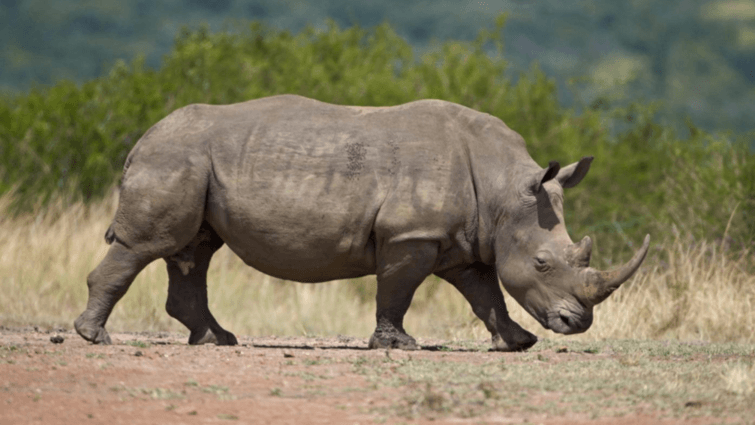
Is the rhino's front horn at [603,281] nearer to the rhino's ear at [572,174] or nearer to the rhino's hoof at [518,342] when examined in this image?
the rhino's hoof at [518,342]

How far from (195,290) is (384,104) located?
10.3 meters

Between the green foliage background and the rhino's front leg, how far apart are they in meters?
5.03

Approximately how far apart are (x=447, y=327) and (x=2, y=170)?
8911 mm

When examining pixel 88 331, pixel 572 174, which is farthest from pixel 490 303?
pixel 88 331

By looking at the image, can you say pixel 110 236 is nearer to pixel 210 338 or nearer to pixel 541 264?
pixel 210 338

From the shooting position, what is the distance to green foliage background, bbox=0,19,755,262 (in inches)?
566

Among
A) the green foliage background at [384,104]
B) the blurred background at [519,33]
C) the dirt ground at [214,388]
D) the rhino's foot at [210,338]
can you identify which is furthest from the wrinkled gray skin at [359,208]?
the blurred background at [519,33]

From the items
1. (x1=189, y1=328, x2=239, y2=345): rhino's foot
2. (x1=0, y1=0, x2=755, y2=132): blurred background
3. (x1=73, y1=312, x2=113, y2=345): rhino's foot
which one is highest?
(x1=73, y1=312, x2=113, y2=345): rhino's foot

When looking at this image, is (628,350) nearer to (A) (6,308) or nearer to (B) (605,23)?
(A) (6,308)

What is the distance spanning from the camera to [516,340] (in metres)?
8.34

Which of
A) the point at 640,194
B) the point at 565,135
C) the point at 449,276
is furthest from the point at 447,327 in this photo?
the point at 640,194

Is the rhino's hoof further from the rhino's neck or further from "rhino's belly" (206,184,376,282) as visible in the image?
"rhino's belly" (206,184,376,282)

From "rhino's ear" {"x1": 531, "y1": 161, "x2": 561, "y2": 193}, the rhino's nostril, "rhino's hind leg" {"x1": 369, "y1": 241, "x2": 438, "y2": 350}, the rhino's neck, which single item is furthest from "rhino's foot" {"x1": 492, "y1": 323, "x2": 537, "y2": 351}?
"rhino's ear" {"x1": 531, "y1": 161, "x2": 561, "y2": 193}

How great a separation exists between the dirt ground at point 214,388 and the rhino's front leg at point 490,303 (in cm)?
31
